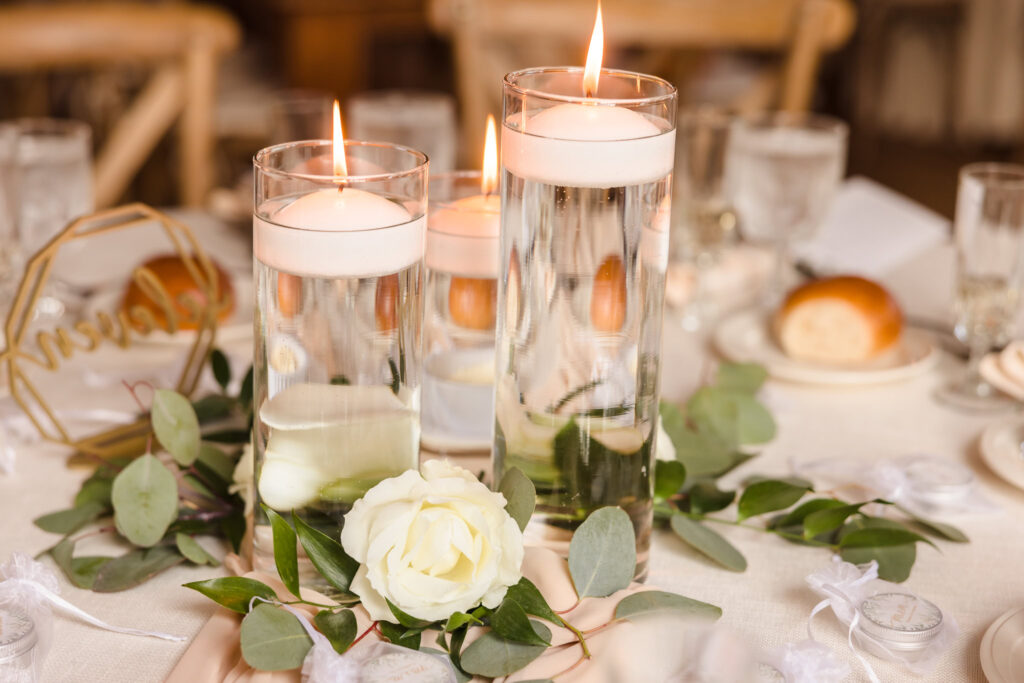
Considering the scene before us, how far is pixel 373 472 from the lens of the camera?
1.86 ft

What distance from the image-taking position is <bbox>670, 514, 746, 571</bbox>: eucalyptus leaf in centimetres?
65

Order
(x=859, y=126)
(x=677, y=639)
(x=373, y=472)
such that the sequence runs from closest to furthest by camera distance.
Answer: (x=677, y=639) → (x=373, y=472) → (x=859, y=126)

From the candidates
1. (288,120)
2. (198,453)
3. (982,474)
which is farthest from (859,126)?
(198,453)

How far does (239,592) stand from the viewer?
1.81 feet

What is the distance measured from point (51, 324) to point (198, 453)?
41 cm

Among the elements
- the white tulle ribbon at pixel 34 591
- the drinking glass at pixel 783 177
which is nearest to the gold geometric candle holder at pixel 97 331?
the white tulle ribbon at pixel 34 591

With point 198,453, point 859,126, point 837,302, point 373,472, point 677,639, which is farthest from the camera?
point 859,126

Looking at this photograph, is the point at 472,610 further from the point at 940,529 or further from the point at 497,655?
the point at 940,529

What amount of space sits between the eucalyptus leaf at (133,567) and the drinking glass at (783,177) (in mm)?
710

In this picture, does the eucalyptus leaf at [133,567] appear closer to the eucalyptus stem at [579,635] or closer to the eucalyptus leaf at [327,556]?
the eucalyptus leaf at [327,556]

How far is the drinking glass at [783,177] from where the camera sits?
1143mm

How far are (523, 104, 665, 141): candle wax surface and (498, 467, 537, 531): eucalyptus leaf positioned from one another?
172 millimetres

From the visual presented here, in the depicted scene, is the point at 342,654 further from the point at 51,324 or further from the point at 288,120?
the point at 288,120

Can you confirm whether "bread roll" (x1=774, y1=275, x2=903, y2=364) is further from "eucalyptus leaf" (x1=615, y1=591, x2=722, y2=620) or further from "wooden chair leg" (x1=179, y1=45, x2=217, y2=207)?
"wooden chair leg" (x1=179, y1=45, x2=217, y2=207)
